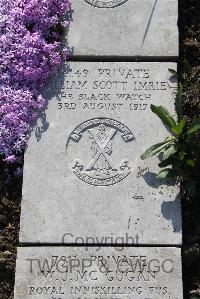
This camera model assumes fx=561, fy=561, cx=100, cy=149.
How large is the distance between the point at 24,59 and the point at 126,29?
1074mm

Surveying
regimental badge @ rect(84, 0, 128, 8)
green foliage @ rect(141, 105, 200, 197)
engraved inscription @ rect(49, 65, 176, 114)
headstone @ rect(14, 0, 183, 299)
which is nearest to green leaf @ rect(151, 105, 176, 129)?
green foliage @ rect(141, 105, 200, 197)

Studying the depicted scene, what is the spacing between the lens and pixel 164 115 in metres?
5.21

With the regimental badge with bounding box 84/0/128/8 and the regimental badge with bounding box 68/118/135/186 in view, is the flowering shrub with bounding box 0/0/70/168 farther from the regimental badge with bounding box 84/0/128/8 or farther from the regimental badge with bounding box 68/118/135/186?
the regimental badge with bounding box 68/118/135/186

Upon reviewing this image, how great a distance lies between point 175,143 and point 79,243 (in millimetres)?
1265

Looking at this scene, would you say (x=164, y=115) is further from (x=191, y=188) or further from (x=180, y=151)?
(x=191, y=188)

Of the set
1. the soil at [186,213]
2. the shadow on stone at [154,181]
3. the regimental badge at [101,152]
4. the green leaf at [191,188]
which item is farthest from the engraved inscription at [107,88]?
the green leaf at [191,188]

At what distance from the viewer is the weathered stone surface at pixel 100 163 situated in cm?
509

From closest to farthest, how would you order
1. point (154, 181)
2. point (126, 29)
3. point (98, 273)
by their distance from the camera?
point (98, 273), point (154, 181), point (126, 29)

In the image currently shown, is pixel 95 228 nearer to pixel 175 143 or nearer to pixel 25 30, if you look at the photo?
pixel 175 143

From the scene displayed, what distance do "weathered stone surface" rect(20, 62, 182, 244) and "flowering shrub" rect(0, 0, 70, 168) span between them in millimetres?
141

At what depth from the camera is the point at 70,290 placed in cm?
→ 493

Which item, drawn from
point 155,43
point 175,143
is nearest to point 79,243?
point 175,143

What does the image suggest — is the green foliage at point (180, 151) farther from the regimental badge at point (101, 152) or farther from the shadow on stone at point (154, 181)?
the regimental badge at point (101, 152)

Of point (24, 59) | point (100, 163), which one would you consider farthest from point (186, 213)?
point (24, 59)
